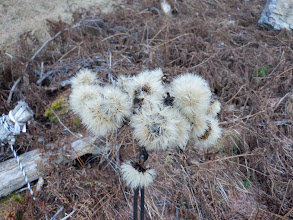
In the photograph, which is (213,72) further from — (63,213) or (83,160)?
(63,213)

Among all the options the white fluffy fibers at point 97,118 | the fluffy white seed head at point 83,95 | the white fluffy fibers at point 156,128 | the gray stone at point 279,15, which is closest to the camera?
the white fluffy fibers at point 156,128

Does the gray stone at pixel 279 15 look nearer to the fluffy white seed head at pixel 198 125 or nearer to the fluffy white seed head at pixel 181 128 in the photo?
the fluffy white seed head at pixel 198 125

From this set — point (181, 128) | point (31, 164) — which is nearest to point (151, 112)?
point (181, 128)

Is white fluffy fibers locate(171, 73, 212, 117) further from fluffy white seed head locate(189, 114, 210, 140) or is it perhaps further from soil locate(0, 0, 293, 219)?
soil locate(0, 0, 293, 219)

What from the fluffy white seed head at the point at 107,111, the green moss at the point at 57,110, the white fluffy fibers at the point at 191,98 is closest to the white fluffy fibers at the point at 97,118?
the fluffy white seed head at the point at 107,111

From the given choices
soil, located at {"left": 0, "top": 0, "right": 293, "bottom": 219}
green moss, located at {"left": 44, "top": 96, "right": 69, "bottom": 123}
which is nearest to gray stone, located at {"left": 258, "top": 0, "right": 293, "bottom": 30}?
soil, located at {"left": 0, "top": 0, "right": 293, "bottom": 219}

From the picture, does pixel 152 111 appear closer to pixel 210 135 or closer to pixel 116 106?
pixel 116 106

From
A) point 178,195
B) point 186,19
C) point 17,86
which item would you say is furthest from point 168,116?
point 186,19
